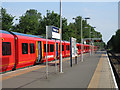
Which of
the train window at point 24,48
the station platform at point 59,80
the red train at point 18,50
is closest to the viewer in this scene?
the station platform at point 59,80

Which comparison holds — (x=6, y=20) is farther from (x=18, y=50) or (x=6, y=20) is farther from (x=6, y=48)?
Answer: (x=6, y=48)

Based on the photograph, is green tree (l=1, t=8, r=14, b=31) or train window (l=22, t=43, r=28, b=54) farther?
green tree (l=1, t=8, r=14, b=31)

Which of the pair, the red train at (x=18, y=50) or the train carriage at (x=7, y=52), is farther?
→ the red train at (x=18, y=50)

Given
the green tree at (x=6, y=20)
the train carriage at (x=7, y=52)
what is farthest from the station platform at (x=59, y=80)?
the green tree at (x=6, y=20)

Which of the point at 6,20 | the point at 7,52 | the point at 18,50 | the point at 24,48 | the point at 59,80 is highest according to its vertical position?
the point at 6,20

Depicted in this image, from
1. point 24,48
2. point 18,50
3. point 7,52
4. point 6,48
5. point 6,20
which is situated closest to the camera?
point 6,48

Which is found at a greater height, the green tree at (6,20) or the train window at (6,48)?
the green tree at (6,20)

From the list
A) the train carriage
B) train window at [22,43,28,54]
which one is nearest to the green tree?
train window at [22,43,28,54]

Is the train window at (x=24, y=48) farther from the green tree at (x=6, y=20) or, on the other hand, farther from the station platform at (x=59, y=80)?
the green tree at (x=6, y=20)

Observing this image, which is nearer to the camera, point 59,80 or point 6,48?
point 59,80

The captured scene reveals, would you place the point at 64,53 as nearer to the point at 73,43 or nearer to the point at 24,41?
the point at 73,43

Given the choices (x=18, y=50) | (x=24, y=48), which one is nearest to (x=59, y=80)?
(x=18, y=50)

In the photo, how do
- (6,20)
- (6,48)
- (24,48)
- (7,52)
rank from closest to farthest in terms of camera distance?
(6,48)
(7,52)
(24,48)
(6,20)

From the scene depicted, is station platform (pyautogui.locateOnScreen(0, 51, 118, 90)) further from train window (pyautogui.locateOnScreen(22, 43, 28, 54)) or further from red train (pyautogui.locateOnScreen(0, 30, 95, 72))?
train window (pyautogui.locateOnScreen(22, 43, 28, 54))
